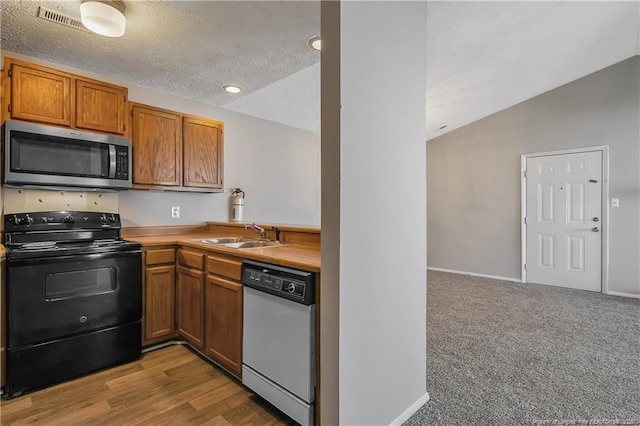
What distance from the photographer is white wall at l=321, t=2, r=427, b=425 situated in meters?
1.28

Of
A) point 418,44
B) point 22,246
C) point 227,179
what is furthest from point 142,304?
point 418,44

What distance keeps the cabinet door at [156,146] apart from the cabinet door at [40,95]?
488mm

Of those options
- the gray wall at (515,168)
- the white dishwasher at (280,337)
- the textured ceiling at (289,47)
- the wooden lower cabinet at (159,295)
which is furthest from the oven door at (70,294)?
the gray wall at (515,168)

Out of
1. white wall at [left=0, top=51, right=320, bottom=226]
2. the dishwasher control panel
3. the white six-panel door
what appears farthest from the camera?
the white six-panel door

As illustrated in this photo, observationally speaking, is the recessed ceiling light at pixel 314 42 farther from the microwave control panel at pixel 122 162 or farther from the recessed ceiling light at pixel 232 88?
the microwave control panel at pixel 122 162

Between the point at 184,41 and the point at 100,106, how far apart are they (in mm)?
872

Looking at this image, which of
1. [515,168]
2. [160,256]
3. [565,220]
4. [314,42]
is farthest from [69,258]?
[565,220]

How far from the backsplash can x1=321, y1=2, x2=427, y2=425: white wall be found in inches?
91.4

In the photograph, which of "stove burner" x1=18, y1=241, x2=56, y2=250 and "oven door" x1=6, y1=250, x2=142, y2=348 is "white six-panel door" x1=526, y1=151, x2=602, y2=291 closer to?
"oven door" x1=6, y1=250, x2=142, y2=348

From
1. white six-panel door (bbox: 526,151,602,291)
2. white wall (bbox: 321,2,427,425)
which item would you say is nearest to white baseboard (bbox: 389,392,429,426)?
white wall (bbox: 321,2,427,425)

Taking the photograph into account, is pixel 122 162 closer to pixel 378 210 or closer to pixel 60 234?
pixel 60 234

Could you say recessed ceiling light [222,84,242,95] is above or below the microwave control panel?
above

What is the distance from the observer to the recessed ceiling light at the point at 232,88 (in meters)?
3.01

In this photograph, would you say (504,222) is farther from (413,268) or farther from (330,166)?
(330,166)
